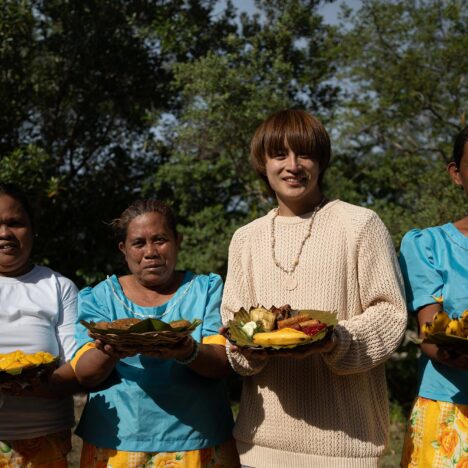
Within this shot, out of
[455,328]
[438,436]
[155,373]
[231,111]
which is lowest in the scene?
[438,436]

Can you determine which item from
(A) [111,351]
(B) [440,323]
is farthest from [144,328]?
(B) [440,323]

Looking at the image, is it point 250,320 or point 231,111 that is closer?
point 250,320

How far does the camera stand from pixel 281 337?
289 cm

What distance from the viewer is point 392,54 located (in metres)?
9.16

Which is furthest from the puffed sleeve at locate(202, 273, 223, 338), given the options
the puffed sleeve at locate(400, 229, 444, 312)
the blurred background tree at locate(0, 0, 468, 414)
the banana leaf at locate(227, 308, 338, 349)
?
the blurred background tree at locate(0, 0, 468, 414)

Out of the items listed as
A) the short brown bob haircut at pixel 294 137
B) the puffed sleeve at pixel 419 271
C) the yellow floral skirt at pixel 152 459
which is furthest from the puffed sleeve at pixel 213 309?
the puffed sleeve at pixel 419 271

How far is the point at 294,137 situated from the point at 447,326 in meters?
1.08

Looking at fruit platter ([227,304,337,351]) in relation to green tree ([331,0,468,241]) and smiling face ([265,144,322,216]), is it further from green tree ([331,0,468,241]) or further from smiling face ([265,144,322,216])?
green tree ([331,0,468,241])

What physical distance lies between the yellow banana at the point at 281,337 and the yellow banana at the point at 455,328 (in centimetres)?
57

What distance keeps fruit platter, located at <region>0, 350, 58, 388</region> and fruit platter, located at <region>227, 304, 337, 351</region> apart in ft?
2.96

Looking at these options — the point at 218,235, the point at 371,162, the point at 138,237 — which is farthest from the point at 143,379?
the point at 371,162

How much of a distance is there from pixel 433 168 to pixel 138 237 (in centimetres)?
599

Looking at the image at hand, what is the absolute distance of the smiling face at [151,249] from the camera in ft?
11.8

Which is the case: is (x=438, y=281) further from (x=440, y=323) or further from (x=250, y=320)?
(x=250, y=320)
